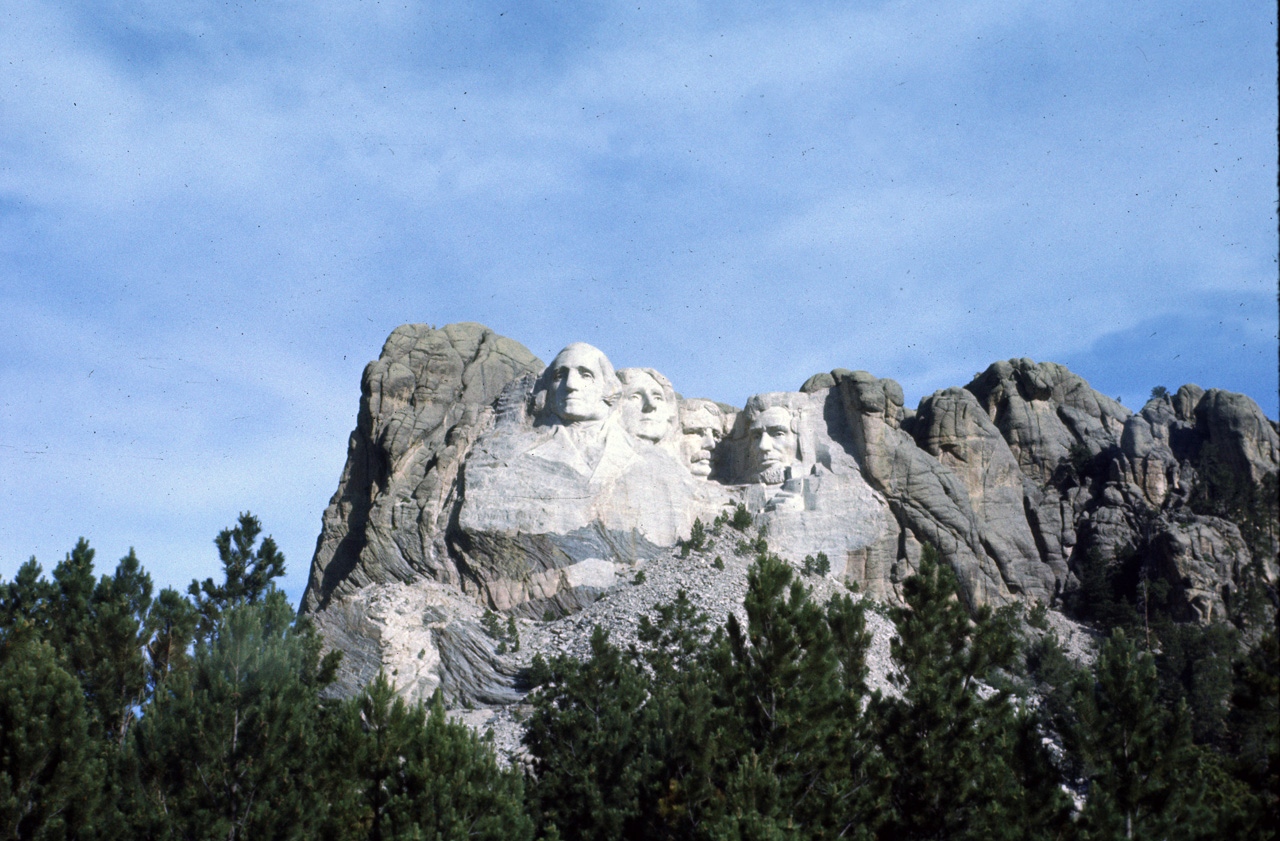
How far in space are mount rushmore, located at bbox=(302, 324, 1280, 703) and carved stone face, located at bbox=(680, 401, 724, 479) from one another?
0.28 ft

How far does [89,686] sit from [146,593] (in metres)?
4.11

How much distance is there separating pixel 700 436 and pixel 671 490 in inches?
204

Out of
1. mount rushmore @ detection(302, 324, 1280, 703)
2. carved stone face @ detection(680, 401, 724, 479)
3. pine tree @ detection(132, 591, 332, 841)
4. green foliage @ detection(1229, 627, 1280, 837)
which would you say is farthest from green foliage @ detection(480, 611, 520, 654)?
green foliage @ detection(1229, 627, 1280, 837)

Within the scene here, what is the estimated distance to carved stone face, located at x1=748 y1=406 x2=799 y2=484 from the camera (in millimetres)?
51188

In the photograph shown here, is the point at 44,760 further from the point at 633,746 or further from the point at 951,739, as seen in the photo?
the point at 951,739

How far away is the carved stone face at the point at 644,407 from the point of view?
→ 167 ft

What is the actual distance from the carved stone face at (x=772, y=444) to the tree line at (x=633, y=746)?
48.2ft

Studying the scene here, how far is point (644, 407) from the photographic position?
5128 cm

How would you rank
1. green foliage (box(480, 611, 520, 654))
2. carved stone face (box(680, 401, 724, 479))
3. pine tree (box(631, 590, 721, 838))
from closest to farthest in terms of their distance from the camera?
1. pine tree (box(631, 590, 721, 838))
2. green foliage (box(480, 611, 520, 654))
3. carved stone face (box(680, 401, 724, 479))

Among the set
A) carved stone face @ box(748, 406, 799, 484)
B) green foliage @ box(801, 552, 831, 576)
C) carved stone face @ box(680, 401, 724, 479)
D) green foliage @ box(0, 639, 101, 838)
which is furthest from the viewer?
carved stone face @ box(680, 401, 724, 479)

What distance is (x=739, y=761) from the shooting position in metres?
28.8

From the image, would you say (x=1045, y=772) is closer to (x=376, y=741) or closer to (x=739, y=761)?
(x=739, y=761)

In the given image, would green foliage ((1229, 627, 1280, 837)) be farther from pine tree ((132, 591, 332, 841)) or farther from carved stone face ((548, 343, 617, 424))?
carved stone face ((548, 343, 617, 424))

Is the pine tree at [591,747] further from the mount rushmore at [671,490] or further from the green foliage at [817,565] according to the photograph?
the green foliage at [817,565]
